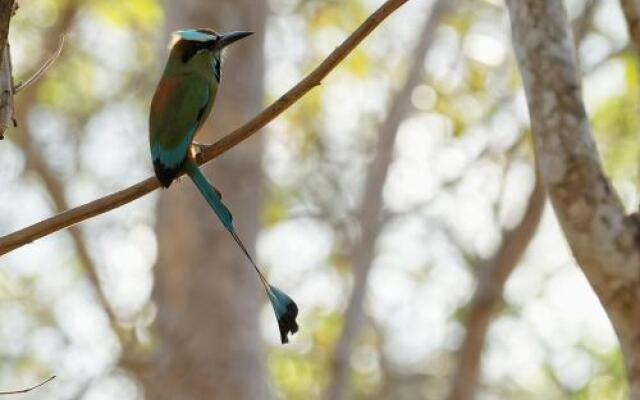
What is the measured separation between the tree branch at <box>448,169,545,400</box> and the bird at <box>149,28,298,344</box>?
12.2ft

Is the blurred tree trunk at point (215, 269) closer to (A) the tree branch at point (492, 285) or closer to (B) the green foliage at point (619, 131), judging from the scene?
(A) the tree branch at point (492, 285)

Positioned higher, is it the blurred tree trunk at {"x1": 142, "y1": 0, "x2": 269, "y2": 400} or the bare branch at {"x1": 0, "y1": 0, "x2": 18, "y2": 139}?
the bare branch at {"x1": 0, "y1": 0, "x2": 18, "y2": 139}

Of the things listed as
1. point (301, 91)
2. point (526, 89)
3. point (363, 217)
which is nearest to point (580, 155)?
point (526, 89)

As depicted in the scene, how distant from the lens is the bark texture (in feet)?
12.5

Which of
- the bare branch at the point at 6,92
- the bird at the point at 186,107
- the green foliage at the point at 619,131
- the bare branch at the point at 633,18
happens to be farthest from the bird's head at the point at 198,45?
the green foliage at the point at 619,131

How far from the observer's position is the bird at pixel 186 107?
3129 millimetres

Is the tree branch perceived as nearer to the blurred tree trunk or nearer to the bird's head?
the blurred tree trunk

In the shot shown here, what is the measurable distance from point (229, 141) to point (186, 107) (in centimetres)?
79

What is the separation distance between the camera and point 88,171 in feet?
37.2

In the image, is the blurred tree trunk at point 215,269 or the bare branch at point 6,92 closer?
the bare branch at point 6,92

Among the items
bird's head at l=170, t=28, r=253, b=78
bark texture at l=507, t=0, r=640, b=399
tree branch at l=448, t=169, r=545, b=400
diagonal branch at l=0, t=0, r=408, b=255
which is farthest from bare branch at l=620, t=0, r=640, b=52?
tree branch at l=448, t=169, r=545, b=400

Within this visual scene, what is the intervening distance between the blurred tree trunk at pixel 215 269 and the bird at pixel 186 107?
300cm

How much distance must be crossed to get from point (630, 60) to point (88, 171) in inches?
205

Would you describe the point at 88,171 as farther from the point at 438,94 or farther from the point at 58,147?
the point at 438,94
